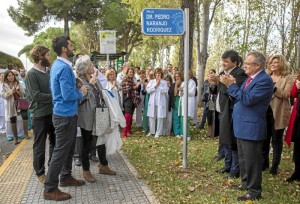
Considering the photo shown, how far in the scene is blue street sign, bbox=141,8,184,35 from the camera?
235 inches

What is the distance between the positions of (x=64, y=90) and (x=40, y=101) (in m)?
0.85

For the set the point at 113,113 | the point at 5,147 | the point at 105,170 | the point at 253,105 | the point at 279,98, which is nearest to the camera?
the point at 253,105

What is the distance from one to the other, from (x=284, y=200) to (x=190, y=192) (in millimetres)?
1322

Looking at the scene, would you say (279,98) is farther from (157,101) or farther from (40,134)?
(157,101)

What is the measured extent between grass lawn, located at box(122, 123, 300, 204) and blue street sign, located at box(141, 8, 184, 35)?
2492 mm

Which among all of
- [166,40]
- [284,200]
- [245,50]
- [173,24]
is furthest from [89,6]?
[284,200]

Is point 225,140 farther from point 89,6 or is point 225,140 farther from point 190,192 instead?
point 89,6

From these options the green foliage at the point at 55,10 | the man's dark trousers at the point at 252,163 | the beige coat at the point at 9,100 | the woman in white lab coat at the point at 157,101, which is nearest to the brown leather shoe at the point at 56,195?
the man's dark trousers at the point at 252,163

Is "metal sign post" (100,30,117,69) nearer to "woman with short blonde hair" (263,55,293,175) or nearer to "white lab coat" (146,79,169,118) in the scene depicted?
"white lab coat" (146,79,169,118)

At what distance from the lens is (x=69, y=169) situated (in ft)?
17.8

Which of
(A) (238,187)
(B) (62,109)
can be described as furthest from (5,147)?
(A) (238,187)

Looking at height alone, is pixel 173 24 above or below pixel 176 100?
above

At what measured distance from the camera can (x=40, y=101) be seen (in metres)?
5.20

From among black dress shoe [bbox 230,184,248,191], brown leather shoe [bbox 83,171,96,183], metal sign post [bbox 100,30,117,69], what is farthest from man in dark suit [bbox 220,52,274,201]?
metal sign post [bbox 100,30,117,69]
